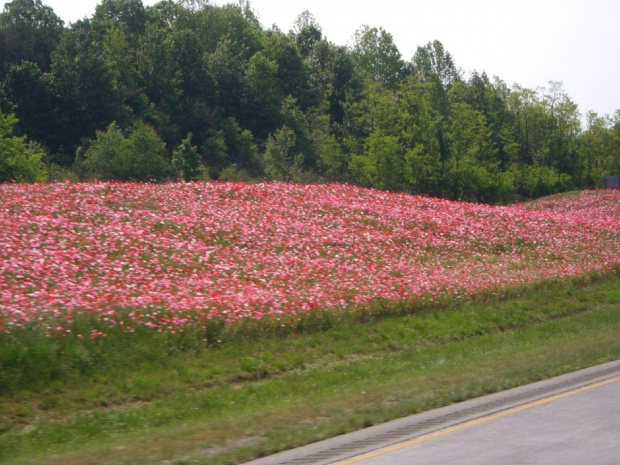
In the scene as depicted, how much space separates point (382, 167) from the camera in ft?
197

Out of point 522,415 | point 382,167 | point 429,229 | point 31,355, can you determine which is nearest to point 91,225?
point 31,355

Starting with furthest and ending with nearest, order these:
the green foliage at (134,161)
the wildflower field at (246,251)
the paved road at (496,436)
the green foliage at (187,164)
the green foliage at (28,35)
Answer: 1. the green foliage at (28,35)
2. the green foliage at (187,164)
3. the green foliage at (134,161)
4. the wildflower field at (246,251)
5. the paved road at (496,436)

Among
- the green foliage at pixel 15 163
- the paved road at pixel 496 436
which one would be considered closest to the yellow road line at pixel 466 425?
the paved road at pixel 496 436

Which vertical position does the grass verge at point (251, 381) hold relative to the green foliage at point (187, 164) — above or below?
below

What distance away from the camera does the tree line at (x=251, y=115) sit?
60.2 metres

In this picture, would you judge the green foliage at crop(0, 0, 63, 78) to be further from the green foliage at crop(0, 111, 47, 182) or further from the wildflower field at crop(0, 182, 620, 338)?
the wildflower field at crop(0, 182, 620, 338)

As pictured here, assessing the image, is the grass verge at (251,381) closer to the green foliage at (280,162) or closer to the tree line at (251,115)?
the tree line at (251,115)

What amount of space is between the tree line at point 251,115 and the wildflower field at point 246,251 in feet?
51.9

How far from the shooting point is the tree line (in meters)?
60.2

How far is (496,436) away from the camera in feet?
28.1

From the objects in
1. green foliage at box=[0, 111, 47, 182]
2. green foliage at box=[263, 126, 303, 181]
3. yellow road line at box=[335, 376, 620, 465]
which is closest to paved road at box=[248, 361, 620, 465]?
yellow road line at box=[335, 376, 620, 465]

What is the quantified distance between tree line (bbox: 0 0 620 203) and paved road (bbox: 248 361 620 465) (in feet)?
111

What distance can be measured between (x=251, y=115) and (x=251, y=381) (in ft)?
251

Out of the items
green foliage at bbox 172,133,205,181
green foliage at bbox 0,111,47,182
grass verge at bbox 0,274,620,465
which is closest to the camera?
grass verge at bbox 0,274,620,465
